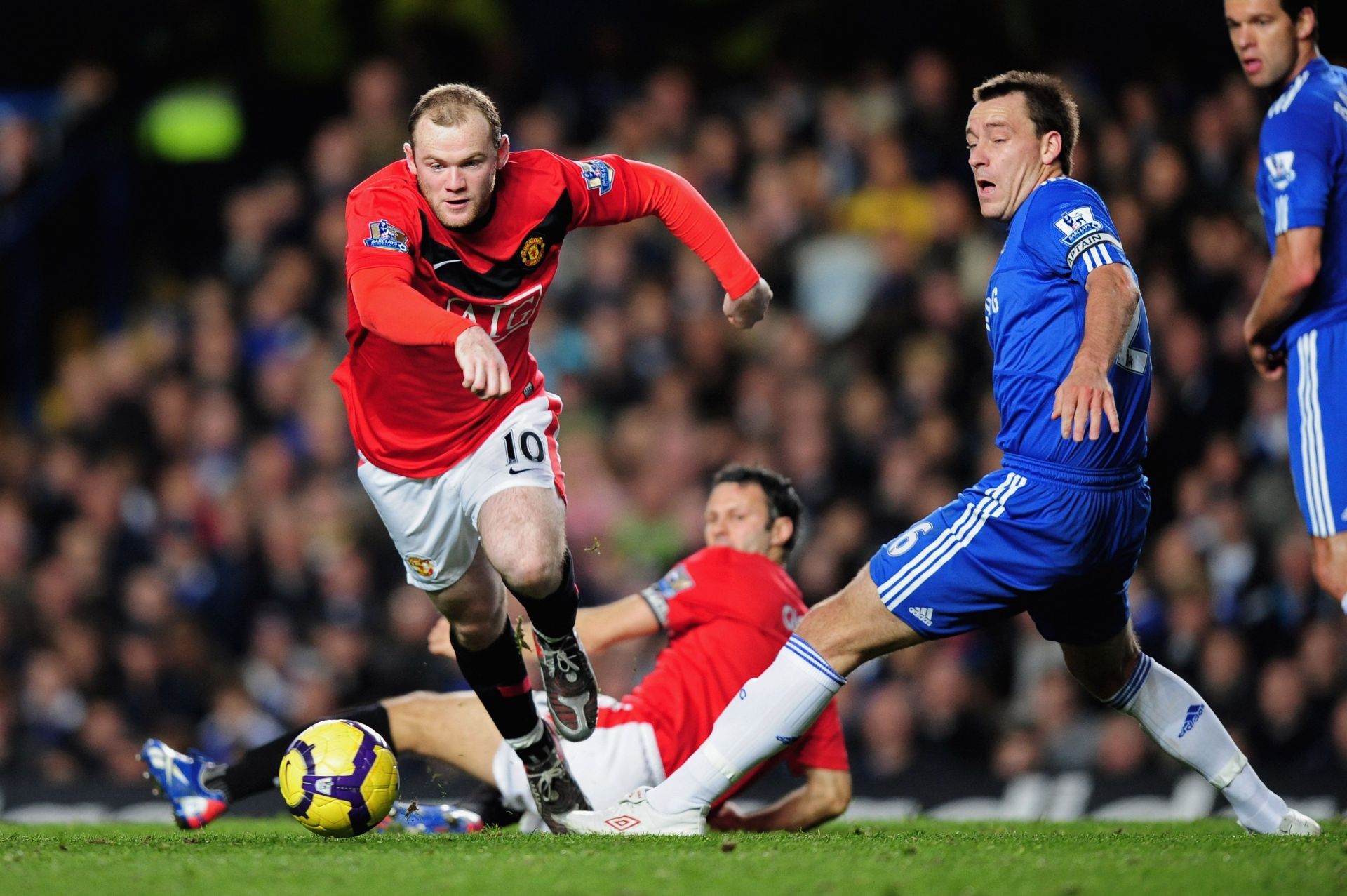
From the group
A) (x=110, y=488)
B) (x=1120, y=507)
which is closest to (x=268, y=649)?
(x=110, y=488)

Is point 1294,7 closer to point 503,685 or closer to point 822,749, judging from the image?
point 822,749

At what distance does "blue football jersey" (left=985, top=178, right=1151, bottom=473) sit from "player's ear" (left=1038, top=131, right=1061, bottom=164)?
6.3 inches

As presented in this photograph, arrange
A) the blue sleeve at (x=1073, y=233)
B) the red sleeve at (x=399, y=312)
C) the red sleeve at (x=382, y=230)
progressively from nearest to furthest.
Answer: the red sleeve at (x=399, y=312)
the blue sleeve at (x=1073, y=233)
the red sleeve at (x=382, y=230)

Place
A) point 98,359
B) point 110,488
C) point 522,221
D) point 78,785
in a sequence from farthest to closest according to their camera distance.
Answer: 1. point 98,359
2. point 110,488
3. point 78,785
4. point 522,221

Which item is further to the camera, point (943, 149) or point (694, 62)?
point (694, 62)

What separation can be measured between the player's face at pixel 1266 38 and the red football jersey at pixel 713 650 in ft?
8.74

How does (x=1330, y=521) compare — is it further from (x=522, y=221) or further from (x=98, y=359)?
(x=98, y=359)

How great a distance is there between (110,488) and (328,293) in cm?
212

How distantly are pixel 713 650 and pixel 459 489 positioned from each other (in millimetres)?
1324

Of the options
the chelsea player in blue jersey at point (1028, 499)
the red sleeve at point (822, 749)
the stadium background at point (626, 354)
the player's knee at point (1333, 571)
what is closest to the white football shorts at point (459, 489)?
the chelsea player in blue jersey at point (1028, 499)

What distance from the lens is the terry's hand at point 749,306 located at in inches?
216

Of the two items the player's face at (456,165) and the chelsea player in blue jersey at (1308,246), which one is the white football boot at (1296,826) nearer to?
the chelsea player in blue jersey at (1308,246)

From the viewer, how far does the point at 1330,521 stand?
423 centimetres

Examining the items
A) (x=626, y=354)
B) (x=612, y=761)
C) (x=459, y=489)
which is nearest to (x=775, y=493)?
(x=612, y=761)
